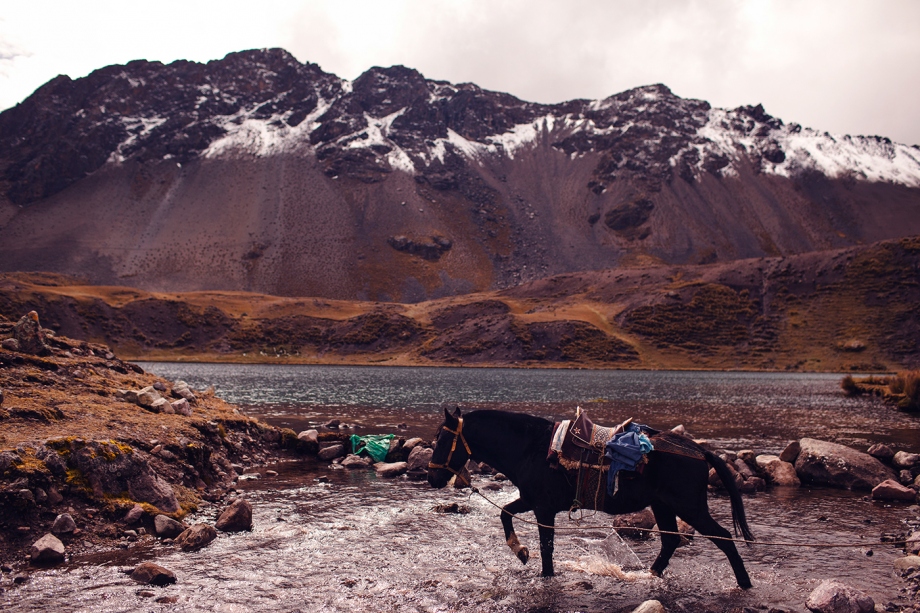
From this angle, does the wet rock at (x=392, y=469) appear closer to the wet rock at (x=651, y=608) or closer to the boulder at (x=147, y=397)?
the boulder at (x=147, y=397)

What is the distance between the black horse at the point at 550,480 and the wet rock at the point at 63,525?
26.1 feet

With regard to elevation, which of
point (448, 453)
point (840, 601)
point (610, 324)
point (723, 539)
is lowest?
point (840, 601)

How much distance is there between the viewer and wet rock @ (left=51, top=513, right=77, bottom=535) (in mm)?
11742

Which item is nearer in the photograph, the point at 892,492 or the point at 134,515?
the point at 134,515

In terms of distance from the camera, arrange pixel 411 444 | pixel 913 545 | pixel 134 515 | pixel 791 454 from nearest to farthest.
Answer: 1. pixel 913 545
2. pixel 134 515
3. pixel 791 454
4. pixel 411 444

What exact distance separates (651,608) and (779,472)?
13813 mm

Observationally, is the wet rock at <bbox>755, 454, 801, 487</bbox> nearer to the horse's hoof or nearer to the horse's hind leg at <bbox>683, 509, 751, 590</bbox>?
the horse's hind leg at <bbox>683, 509, 751, 590</bbox>

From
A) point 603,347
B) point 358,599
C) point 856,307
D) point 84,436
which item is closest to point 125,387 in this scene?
point 84,436

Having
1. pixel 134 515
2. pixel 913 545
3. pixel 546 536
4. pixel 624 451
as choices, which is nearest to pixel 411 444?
pixel 134 515

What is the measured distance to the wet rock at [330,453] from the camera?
77.4ft

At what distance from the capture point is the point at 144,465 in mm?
14289

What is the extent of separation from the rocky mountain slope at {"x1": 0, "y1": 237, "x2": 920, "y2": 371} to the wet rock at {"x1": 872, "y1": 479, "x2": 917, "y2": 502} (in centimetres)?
12067

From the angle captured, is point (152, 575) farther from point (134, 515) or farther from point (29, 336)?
point (29, 336)

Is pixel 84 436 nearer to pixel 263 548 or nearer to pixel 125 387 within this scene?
pixel 263 548
